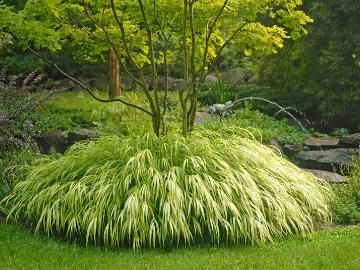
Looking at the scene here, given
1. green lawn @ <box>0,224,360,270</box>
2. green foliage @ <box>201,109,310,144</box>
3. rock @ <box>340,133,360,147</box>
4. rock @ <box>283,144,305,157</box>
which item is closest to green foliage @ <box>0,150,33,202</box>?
green lawn @ <box>0,224,360,270</box>

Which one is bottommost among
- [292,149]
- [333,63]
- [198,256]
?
[198,256]

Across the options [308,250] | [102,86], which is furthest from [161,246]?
[102,86]

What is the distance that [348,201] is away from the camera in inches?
279

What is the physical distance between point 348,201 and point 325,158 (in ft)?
8.36

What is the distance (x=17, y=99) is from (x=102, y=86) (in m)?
8.36

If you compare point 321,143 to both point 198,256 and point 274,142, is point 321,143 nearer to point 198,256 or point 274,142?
point 274,142

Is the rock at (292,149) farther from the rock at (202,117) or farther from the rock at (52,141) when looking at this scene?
the rock at (52,141)

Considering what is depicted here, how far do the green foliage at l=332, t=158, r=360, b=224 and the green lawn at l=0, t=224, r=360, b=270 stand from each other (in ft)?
2.11

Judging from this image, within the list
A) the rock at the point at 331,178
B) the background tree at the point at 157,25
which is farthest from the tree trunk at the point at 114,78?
the rock at the point at 331,178

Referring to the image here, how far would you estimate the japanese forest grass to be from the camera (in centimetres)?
578

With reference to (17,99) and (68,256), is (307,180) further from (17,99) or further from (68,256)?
(17,99)

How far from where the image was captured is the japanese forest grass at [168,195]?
19.0 feet

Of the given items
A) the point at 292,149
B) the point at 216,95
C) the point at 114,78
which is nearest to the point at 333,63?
the point at 216,95

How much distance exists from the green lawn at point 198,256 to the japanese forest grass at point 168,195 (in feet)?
0.54
